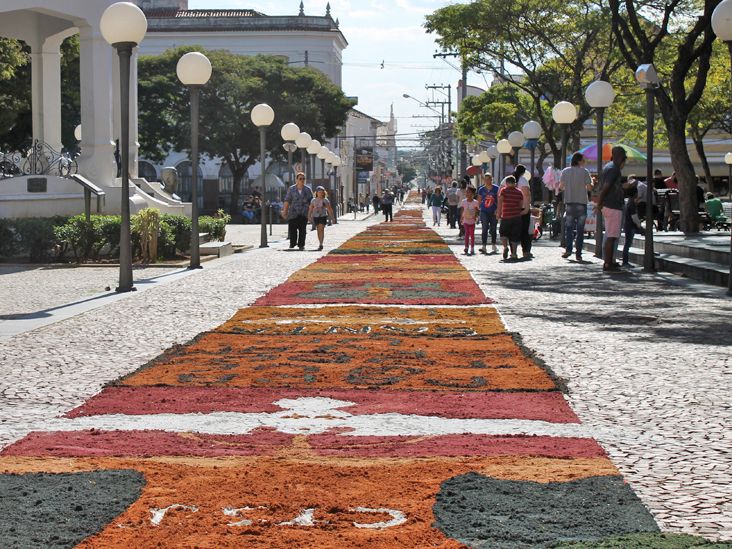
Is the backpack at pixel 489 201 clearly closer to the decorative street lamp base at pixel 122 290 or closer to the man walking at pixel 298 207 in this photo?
the man walking at pixel 298 207

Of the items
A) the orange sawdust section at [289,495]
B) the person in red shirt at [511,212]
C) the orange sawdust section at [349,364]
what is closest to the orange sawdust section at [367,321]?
the orange sawdust section at [349,364]

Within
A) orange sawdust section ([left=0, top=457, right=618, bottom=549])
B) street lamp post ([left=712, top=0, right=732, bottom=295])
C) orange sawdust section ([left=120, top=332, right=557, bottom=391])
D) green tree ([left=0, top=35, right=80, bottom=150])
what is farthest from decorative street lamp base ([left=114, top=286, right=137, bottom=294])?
green tree ([left=0, top=35, right=80, bottom=150])

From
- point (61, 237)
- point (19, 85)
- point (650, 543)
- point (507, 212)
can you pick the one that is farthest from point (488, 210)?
point (650, 543)

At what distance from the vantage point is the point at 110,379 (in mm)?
8297

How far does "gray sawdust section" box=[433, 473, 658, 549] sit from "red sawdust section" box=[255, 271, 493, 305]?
29.3 feet

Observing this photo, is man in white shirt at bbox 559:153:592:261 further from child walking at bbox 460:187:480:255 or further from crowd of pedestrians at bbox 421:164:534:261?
child walking at bbox 460:187:480:255

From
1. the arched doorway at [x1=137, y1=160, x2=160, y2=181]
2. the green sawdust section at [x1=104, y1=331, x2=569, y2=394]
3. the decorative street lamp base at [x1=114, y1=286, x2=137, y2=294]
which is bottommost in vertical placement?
the decorative street lamp base at [x1=114, y1=286, x2=137, y2=294]

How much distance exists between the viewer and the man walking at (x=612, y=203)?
19.5 metres

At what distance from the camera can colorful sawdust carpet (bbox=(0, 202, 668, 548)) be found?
14.9 ft

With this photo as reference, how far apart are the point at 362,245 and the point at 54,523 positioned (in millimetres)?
26239

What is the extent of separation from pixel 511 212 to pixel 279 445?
17742 mm

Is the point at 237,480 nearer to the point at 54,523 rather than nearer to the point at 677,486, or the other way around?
the point at 54,523

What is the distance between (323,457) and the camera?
18.9ft

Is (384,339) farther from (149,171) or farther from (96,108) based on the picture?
(149,171)
